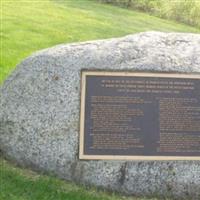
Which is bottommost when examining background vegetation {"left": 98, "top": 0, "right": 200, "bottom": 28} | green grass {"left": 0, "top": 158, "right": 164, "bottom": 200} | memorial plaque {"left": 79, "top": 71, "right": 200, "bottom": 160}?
green grass {"left": 0, "top": 158, "right": 164, "bottom": 200}

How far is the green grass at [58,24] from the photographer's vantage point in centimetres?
1191

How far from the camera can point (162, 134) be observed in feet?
20.5

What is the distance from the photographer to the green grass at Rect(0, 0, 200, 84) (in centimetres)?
1191

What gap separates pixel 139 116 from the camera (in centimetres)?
623

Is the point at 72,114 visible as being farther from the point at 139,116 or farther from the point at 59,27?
the point at 59,27

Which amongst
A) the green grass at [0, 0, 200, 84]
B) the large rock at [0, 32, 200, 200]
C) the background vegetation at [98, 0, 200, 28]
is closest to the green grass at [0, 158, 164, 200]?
the large rock at [0, 32, 200, 200]

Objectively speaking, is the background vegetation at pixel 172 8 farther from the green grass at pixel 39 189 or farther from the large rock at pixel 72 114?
the green grass at pixel 39 189

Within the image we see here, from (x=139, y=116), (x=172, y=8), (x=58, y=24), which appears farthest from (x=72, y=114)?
(x=172, y=8)

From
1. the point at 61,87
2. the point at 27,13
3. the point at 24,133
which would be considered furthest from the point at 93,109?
the point at 27,13

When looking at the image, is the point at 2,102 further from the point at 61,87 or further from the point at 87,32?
the point at 87,32

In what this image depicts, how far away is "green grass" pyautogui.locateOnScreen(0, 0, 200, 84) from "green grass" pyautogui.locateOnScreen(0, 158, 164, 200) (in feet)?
11.6

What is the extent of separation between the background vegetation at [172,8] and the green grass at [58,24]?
1091 millimetres

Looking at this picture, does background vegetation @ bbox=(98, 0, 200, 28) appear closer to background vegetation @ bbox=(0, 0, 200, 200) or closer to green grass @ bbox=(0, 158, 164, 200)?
background vegetation @ bbox=(0, 0, 200, 200)

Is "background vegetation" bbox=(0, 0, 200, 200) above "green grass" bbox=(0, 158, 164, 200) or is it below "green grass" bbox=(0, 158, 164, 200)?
above
